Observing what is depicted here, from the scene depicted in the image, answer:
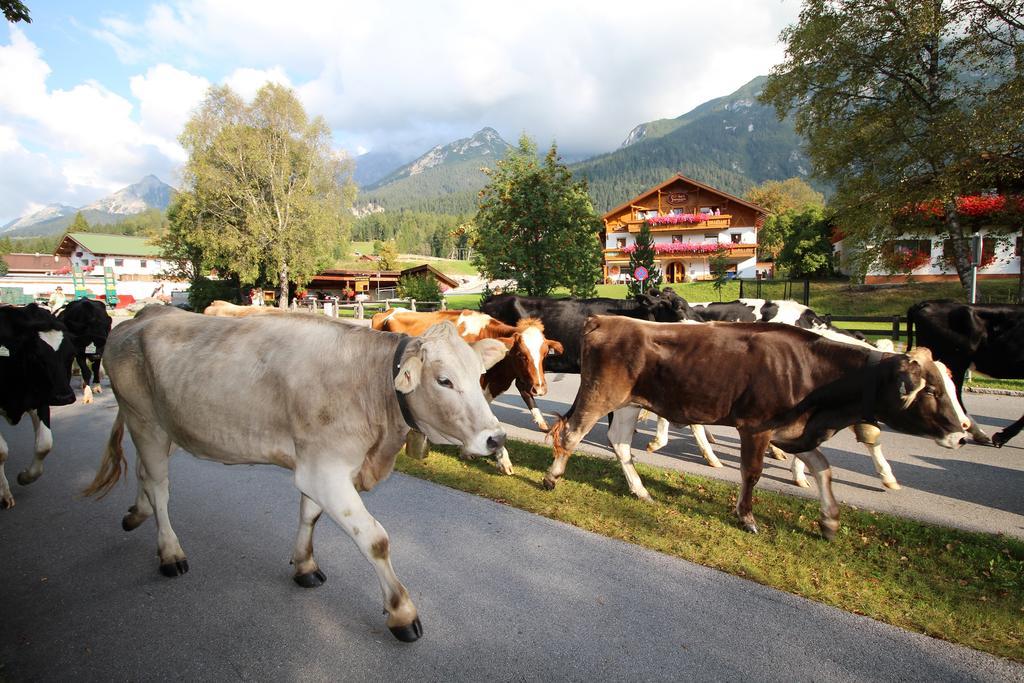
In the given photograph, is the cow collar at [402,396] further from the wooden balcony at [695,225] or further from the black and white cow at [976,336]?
the wooden balcony at [695,225]

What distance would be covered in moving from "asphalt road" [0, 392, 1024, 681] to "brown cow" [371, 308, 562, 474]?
197 cm

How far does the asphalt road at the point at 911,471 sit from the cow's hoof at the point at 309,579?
2921mm

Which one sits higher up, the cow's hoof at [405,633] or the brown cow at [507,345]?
the brown cow at [507,345]

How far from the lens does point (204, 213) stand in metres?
31.5

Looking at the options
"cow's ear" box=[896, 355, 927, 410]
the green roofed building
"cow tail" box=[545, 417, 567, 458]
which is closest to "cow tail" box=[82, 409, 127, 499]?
"cow tail" box=[545, 417, 567, 458]

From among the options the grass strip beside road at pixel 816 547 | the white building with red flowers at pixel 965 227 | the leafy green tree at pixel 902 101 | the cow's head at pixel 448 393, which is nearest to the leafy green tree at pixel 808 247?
the white building with red flowers at pixel 965 227

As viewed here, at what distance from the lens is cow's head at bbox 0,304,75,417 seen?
524cm

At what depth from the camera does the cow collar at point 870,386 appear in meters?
3.96

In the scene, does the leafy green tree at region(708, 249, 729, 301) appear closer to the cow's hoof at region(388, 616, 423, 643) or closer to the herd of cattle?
the herd of cattle

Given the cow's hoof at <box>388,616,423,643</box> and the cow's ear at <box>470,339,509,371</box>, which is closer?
the cow's hoof at <box>388,616,423,643</box>

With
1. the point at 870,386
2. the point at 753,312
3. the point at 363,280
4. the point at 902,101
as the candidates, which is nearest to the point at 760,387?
the point at 870,386

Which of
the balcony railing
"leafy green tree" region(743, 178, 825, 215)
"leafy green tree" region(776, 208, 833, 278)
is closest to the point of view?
"leafy green tree" region(776, 208, 833, 278)

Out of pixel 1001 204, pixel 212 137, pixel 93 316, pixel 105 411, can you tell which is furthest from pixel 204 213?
pixel 1001 204

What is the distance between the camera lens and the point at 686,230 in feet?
164
